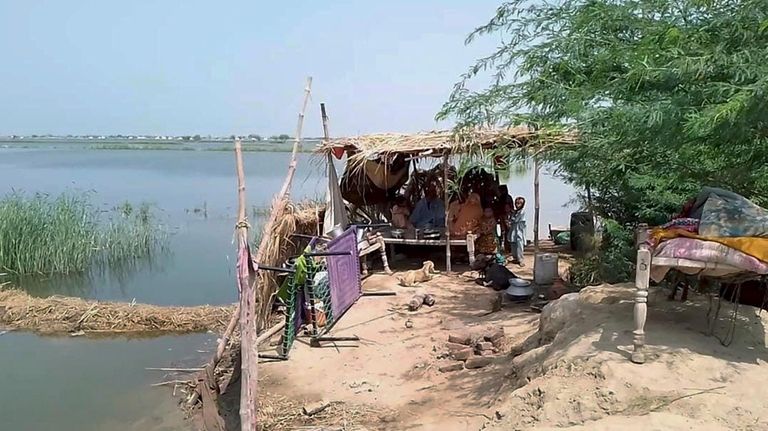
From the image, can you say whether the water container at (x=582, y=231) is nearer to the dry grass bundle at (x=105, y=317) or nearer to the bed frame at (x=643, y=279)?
the dry grass bundle at (x=105, y=317)

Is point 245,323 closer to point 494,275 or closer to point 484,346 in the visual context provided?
point 484,346

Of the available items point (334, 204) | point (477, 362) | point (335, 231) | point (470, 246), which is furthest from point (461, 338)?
point (334, 204)

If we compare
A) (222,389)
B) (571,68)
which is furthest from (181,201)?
(571,68)

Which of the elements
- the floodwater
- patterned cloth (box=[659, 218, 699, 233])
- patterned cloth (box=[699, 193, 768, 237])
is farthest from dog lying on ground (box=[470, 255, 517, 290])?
patterned cloth (box=[699, 193, 768, 237])

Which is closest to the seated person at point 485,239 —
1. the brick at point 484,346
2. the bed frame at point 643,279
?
the brick at point 484,346

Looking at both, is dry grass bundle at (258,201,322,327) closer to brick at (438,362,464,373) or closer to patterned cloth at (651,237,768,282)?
brick at (438,362,464,373)

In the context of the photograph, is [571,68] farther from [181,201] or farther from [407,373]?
[181,201]

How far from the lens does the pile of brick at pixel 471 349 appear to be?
224 inches

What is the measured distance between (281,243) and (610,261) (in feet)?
13.4

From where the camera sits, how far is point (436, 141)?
9.50m

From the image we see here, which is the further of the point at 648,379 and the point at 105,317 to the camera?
the point at 105,317

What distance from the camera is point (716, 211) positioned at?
4.10 metres

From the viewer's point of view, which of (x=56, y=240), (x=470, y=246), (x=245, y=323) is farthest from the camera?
(x=56, y=240)

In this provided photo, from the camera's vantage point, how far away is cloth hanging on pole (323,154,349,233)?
398 inches
